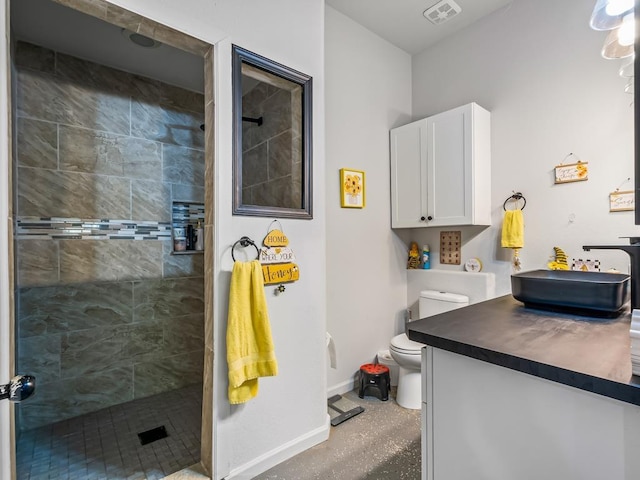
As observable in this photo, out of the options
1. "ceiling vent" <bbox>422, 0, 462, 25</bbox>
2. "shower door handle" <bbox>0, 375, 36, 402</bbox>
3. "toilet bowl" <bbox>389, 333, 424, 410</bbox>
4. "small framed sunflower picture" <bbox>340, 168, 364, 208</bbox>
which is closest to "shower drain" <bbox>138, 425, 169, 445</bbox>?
"shower door handle" <bbox>0, 375, 36, 402</bbox>

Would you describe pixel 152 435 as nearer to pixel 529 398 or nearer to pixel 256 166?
pixel 256 166

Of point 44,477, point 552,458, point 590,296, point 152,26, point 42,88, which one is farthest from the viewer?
point 42,88

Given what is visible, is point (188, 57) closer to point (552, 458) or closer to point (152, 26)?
point (152, 26)

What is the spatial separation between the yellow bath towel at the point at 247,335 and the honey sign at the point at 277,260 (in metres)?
0.09

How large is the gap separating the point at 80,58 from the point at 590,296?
128 inches

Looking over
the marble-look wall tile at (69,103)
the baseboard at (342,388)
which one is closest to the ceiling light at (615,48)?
the baseboard at (342,388)

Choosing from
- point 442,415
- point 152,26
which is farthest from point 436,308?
point 152,26

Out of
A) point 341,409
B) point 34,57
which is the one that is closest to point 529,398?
point 341,409

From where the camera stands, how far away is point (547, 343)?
831 mm

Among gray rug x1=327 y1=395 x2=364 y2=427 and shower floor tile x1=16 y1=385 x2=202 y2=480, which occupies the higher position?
gray rug x1=327 y1=395 x2=364 y2=427

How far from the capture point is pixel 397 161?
2748mm

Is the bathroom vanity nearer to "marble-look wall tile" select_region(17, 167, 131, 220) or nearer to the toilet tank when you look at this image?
the toilet tank

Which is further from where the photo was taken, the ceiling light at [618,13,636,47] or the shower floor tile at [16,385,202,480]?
the shower floor tile at [16,385,202,480]

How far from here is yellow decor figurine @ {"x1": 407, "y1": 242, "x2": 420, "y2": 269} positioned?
285 cm
